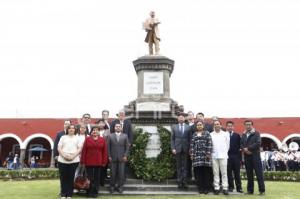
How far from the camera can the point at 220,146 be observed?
8141 mm

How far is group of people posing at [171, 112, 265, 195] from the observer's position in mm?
8109

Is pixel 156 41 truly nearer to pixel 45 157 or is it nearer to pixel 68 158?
pixel 68 158

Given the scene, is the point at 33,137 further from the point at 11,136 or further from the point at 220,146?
the point at 220,146

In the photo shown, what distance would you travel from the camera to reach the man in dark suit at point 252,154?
8.27 m

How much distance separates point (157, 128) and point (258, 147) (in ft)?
8.63

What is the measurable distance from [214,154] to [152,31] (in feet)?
14.8

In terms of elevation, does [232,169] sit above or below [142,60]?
below

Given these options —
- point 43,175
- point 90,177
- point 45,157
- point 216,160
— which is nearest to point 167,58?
point 216,160

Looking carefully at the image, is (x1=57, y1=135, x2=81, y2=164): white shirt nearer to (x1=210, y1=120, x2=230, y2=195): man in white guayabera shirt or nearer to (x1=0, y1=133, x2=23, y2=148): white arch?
(x1=210, y1=120, x2=230, y2=195): man in white guayabera shirt

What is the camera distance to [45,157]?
28.1 m

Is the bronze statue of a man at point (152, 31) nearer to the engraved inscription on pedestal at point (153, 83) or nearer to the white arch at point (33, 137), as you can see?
the engraved inscription on pedestal at point (153, 83)

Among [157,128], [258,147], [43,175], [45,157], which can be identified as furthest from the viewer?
[45,157]

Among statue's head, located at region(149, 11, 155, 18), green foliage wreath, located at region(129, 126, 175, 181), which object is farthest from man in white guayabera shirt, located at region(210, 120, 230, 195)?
statue's head, located at region(149, 11, 155, 18)

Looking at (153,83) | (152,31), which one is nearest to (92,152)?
(153,83)
